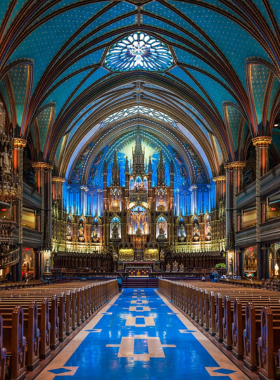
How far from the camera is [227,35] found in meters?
27.1

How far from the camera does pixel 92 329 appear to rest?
1199 cm

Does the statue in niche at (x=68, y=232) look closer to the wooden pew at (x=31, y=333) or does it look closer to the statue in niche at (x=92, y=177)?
the statue in niche at (x=92, y=177)

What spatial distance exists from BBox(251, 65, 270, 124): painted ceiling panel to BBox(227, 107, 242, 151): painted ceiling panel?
5.43m

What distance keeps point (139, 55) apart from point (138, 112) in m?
11.5

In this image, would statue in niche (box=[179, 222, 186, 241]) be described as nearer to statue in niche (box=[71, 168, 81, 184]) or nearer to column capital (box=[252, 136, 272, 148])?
statue in niche (box=[71, 168, 81, 184])

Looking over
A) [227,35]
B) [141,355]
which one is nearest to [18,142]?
[227,35]

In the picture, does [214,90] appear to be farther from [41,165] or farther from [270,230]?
[41,165]

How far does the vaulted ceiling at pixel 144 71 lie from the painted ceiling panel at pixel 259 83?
0.21ft

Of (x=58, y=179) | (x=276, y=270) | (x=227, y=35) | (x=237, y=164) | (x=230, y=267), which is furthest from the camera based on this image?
(x=58, y=179)

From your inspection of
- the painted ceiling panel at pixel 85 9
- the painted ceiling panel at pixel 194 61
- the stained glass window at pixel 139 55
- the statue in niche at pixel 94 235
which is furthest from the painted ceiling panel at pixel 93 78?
the statue in niche at pixel 94 235

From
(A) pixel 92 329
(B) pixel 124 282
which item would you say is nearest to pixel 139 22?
(B) pixel 124 282

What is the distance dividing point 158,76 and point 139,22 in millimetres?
8422

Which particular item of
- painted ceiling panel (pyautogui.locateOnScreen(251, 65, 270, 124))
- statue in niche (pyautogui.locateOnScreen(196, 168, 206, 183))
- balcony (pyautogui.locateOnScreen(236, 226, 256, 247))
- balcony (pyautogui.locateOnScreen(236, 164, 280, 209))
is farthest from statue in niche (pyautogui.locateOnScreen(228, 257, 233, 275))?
statue in niche (pyautogui.locateOnScreen(196, 168, 206, 183))

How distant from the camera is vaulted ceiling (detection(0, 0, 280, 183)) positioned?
23.3 metres
